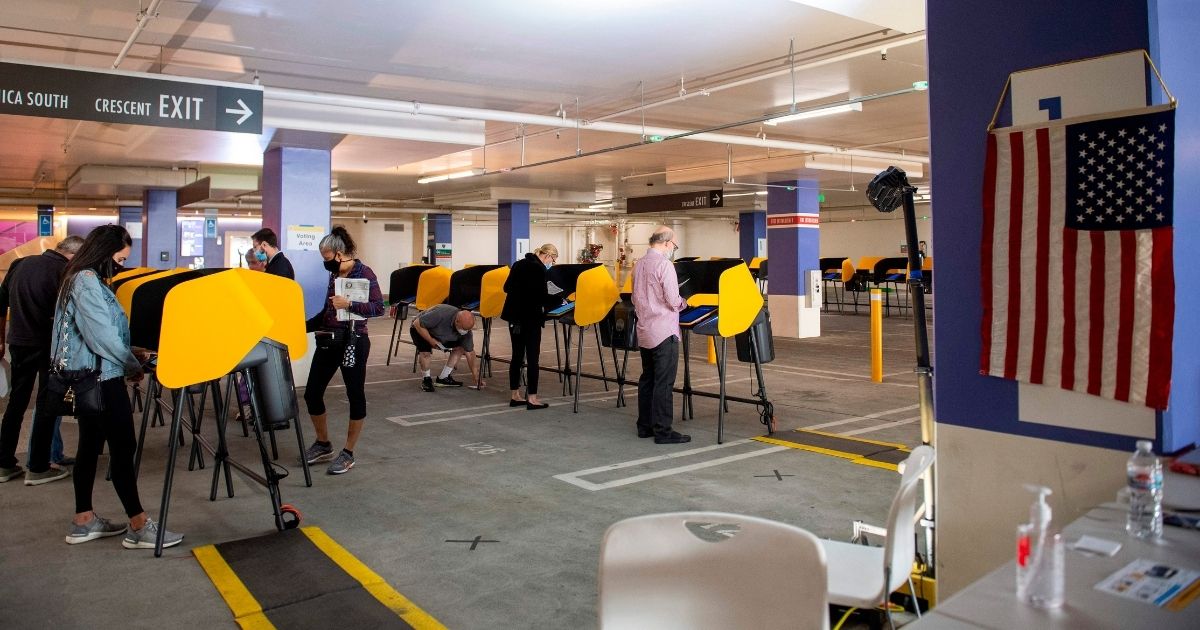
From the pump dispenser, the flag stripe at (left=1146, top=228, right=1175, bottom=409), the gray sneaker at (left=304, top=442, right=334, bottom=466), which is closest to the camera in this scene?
the pump dispenser

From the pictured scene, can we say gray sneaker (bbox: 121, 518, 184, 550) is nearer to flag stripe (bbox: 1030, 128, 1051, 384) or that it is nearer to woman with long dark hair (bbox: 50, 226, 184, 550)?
woman with long dark hair (bbox: 50, 226, 184, 550)

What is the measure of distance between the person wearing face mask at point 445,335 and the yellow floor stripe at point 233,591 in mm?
5198

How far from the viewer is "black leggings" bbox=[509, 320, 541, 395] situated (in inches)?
302

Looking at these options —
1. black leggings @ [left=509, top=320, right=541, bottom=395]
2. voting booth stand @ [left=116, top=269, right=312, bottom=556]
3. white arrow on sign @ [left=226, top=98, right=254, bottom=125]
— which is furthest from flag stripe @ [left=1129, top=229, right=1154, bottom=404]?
white arrow on sign @ [left=226, top=98, right=254, bottom=125]

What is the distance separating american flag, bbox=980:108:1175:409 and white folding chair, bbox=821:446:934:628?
53cm

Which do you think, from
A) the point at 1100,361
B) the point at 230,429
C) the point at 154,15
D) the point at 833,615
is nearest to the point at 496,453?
the point at 230,429

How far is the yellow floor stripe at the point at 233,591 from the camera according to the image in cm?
324

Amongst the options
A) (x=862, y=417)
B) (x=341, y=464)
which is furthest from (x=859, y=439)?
(x=341, y=464)

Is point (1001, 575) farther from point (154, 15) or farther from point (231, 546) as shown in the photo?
point (154, 15)

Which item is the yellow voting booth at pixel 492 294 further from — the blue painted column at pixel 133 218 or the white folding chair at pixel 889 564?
the blue painted column at pixel 133 218

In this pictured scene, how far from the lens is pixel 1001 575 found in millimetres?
1896

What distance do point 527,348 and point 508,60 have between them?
8.79ft

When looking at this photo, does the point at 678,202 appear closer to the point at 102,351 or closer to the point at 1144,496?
the point at 102,351

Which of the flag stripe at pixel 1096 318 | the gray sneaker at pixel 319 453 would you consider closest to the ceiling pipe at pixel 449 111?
the gray sneaker at pixel 319 453
